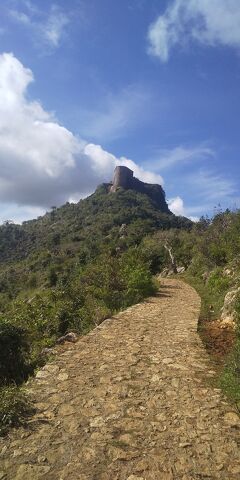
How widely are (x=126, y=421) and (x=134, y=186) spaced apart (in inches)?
5452

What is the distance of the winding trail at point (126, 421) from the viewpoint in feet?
14.0

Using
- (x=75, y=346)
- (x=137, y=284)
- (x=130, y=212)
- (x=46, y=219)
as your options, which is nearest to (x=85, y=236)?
(x=130, y=212)

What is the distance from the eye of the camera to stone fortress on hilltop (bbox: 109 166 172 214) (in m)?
137

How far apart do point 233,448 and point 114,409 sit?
5.69ft

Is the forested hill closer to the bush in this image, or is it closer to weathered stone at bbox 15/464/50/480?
the bush

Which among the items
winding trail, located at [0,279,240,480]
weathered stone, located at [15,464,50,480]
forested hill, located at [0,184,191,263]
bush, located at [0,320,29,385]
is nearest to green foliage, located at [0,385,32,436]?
winding trail, located at [0,279,240,480]

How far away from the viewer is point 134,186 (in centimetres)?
14212

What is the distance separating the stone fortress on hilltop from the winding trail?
127m

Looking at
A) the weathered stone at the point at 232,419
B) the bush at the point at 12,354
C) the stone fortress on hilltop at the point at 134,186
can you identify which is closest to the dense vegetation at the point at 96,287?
the bush at the point at 12,354

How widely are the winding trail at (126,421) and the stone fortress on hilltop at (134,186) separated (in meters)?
127

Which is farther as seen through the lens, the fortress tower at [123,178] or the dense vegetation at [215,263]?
the fortress tower at [123,178]

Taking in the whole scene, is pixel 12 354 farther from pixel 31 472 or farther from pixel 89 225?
pixel 89 225

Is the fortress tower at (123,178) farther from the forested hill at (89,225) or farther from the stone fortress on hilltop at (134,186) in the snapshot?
the forested hill at (89,225)

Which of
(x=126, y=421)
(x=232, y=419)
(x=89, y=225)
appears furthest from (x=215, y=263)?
(x=89, y=225)
